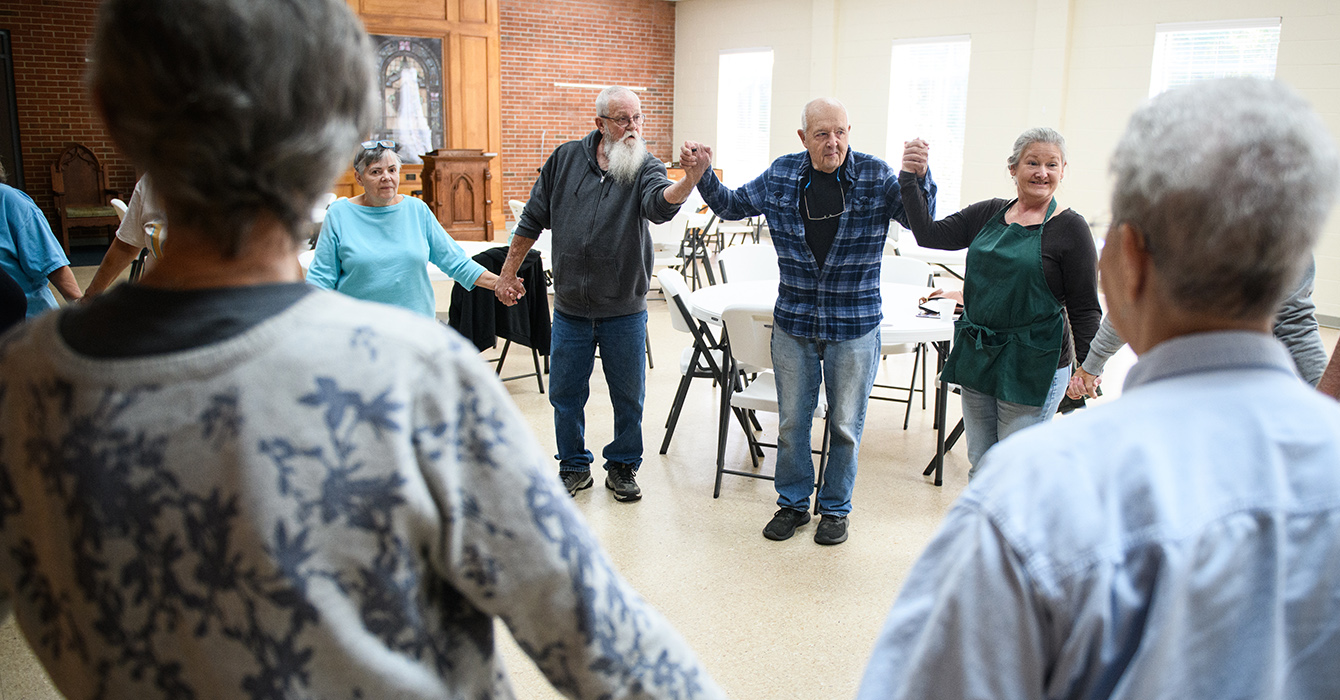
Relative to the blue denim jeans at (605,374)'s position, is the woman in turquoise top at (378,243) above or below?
above

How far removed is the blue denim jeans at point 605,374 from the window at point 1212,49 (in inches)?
272

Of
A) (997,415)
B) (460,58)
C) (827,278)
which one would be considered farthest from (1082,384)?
(460,58)

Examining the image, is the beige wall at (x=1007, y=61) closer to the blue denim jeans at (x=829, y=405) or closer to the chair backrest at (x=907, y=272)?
the chair backrest at (x=907, y=272)

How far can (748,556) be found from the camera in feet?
11.2

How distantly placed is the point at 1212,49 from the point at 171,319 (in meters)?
9.84

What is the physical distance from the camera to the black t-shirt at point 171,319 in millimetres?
736

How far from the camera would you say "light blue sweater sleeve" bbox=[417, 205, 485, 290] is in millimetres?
3582

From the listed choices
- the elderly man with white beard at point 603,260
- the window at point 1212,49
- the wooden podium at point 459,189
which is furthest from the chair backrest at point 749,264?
the window at point 1212,49

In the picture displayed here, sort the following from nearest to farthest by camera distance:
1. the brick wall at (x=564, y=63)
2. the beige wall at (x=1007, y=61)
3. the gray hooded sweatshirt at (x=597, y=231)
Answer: the gray hooded sweatshirt at (x=597, y=231)
the beige wall at (x=1007, y=61)
the brick wall at (x=564, y=63)

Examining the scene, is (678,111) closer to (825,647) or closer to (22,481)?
(825,647)

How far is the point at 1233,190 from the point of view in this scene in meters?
0.78

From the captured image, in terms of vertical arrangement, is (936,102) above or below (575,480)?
above

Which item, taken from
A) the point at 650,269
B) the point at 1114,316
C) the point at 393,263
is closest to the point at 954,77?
the point at 650,269

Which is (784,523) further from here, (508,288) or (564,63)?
(564,63)
